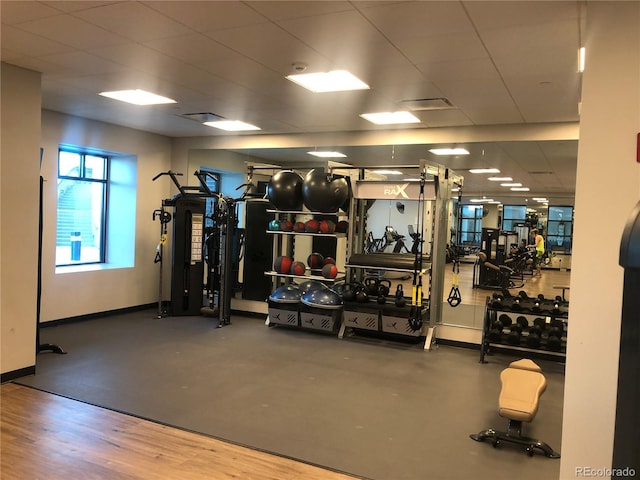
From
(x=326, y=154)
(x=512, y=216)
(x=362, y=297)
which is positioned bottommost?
(x=362, y=297)

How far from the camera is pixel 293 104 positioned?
16.9 ft

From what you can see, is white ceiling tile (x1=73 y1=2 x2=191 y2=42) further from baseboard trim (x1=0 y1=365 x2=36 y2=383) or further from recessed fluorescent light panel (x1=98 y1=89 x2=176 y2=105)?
baseboard trim (x1=0 y1=365 x2=36 y2=383)

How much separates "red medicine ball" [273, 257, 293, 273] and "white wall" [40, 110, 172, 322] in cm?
214

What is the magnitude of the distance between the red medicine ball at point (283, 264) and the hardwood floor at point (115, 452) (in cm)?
327

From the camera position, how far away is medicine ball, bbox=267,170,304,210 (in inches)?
250

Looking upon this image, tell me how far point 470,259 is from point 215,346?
131 inches

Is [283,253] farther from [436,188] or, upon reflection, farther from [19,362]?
[19,362]

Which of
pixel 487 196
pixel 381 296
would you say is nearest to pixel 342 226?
pixel 381 296

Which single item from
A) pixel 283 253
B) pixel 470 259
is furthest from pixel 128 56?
pixel 470 259

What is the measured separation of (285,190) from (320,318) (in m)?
1.68

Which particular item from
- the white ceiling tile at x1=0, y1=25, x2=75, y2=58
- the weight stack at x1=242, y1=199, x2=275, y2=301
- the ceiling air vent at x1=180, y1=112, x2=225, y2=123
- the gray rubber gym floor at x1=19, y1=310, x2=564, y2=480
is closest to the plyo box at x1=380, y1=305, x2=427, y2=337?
the gray rubber gym floor at x1=19, y1=310, x2=564, y2=480

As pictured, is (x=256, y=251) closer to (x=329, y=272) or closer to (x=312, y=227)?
(x=312, y=227)

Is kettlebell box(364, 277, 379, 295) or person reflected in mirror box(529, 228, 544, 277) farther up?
person reflected in mirror box(529, 228, 544, 277)

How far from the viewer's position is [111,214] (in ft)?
24.2
